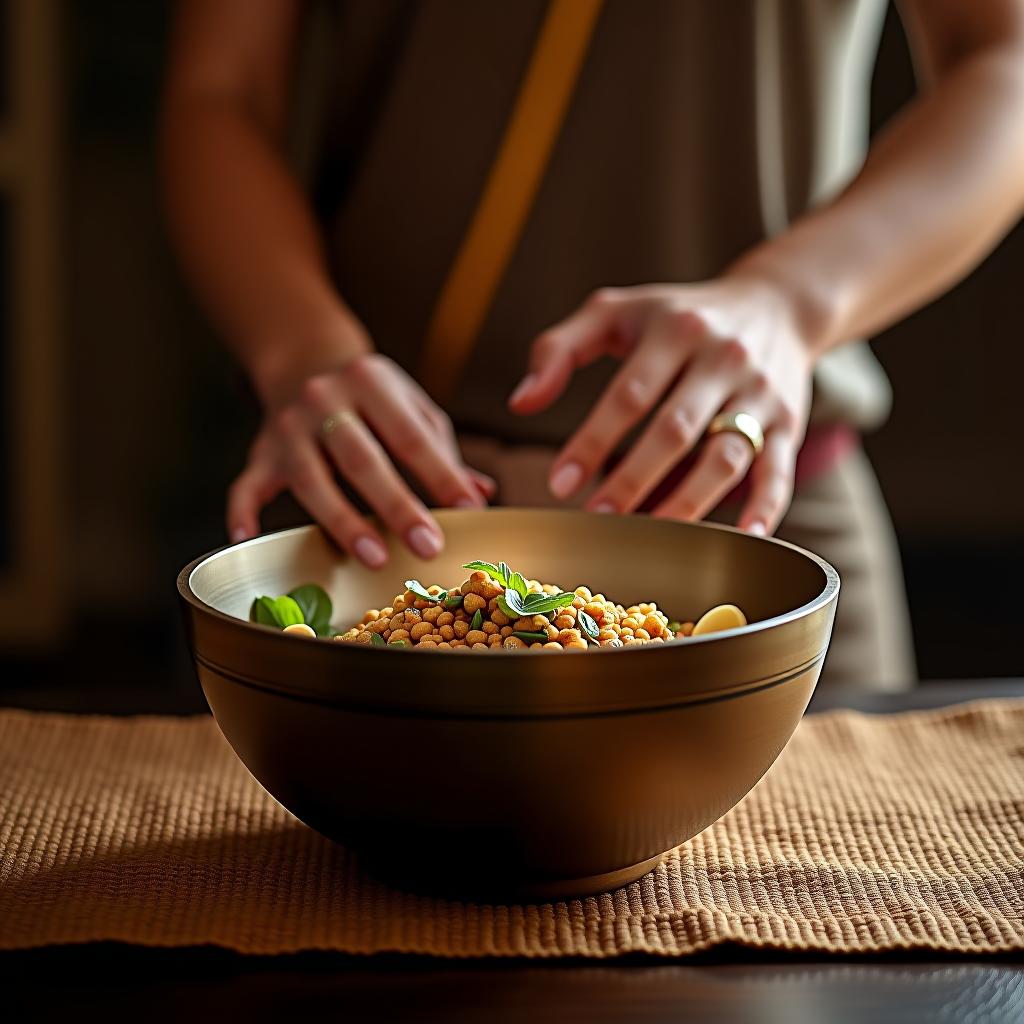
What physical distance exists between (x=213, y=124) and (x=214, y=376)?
208 cm

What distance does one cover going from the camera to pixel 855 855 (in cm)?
69

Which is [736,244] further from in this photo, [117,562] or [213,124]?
[117,562]

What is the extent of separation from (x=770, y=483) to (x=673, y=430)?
Answer: 89 millimetres

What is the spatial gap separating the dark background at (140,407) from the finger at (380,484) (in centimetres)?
210

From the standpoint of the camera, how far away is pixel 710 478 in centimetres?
88

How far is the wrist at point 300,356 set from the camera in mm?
1018

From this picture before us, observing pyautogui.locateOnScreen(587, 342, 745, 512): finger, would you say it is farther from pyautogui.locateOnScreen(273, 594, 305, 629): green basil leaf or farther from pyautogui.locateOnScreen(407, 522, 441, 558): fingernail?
pyautogui.locateOnScreen(273, 594, 305, 629): green basil leaf

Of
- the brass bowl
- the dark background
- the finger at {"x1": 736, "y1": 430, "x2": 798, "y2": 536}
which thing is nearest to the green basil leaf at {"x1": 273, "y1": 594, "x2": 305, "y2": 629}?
the brass bowl

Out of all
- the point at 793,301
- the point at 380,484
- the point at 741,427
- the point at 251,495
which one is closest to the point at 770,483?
the point at 741,427

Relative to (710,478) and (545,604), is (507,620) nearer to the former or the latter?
(545,604)

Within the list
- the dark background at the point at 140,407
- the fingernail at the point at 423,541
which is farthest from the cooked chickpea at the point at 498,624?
the dark background at the point at 140,407

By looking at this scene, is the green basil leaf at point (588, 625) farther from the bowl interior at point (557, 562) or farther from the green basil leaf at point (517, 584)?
the bowl interior at point (557, 562)

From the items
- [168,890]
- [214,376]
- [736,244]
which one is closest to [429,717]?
[168,890]

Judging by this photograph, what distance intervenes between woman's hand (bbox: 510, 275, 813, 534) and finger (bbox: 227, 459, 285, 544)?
0.64ft
